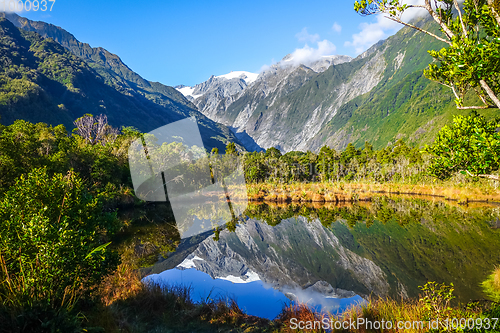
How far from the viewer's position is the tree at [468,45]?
16.4 feet

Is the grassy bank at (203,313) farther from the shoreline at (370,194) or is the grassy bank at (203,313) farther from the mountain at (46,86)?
the mountain at (46,86)

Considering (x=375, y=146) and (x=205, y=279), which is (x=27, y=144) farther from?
(x=375, y=146)

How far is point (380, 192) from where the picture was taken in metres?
54.8

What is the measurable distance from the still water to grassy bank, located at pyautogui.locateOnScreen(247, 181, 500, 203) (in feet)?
49.3

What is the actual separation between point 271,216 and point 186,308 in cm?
2543

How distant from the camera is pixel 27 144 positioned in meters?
19.7

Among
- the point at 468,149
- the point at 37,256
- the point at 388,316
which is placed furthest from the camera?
Result: the point at 388,316

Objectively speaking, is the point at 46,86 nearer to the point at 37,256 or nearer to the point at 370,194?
the point at 370,194

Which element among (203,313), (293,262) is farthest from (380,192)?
(203,313)

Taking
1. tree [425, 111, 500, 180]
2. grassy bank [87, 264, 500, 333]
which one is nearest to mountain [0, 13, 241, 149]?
grassy bank [87, 264, 500, 333]

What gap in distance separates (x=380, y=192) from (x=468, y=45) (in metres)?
55.7

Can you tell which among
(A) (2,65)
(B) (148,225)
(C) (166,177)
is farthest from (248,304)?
(A) (2,65)

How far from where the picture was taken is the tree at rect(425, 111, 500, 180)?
5.41m

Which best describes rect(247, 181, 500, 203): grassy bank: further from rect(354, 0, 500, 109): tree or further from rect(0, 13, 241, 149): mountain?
rect(0, 13, 241, 149): mountain
